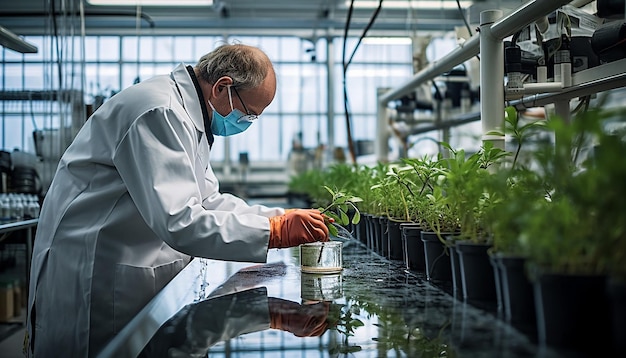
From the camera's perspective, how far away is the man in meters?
1.45

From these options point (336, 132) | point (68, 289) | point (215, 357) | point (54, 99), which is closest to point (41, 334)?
point (68, 289)

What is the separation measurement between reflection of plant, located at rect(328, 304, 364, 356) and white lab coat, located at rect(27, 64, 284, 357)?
439 mm

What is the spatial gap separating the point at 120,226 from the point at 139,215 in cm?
6

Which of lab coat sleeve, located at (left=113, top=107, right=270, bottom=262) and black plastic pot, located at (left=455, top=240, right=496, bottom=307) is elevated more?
lab coat sleeve, located at (left=113, top=107, right=270, bottom=262)

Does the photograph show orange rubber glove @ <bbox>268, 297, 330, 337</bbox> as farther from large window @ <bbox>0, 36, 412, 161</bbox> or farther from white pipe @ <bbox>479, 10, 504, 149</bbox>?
large window @ <bbox>0, 36, 412, 161</bbox>

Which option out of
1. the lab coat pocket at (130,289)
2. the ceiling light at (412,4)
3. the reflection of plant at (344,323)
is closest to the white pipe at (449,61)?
the reflection of plant at (344,323)

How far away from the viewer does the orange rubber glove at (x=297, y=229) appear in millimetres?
1498

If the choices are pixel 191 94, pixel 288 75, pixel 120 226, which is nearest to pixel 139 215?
pixel 120 226

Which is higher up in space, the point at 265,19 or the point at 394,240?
the point at 265,19

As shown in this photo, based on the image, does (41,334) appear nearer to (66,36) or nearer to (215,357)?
(215,357)

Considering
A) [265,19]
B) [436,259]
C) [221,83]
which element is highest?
[265,19]

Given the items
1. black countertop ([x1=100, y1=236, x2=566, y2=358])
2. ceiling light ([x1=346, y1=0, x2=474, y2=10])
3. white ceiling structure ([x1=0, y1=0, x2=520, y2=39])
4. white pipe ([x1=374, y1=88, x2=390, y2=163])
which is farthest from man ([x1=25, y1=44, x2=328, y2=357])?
white ceiling structure ([x1=0, y1=0, x2=520, y2=39])

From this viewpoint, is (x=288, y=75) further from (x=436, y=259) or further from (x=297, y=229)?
Answer: (x=436, y=259)

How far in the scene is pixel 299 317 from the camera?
106 cm
